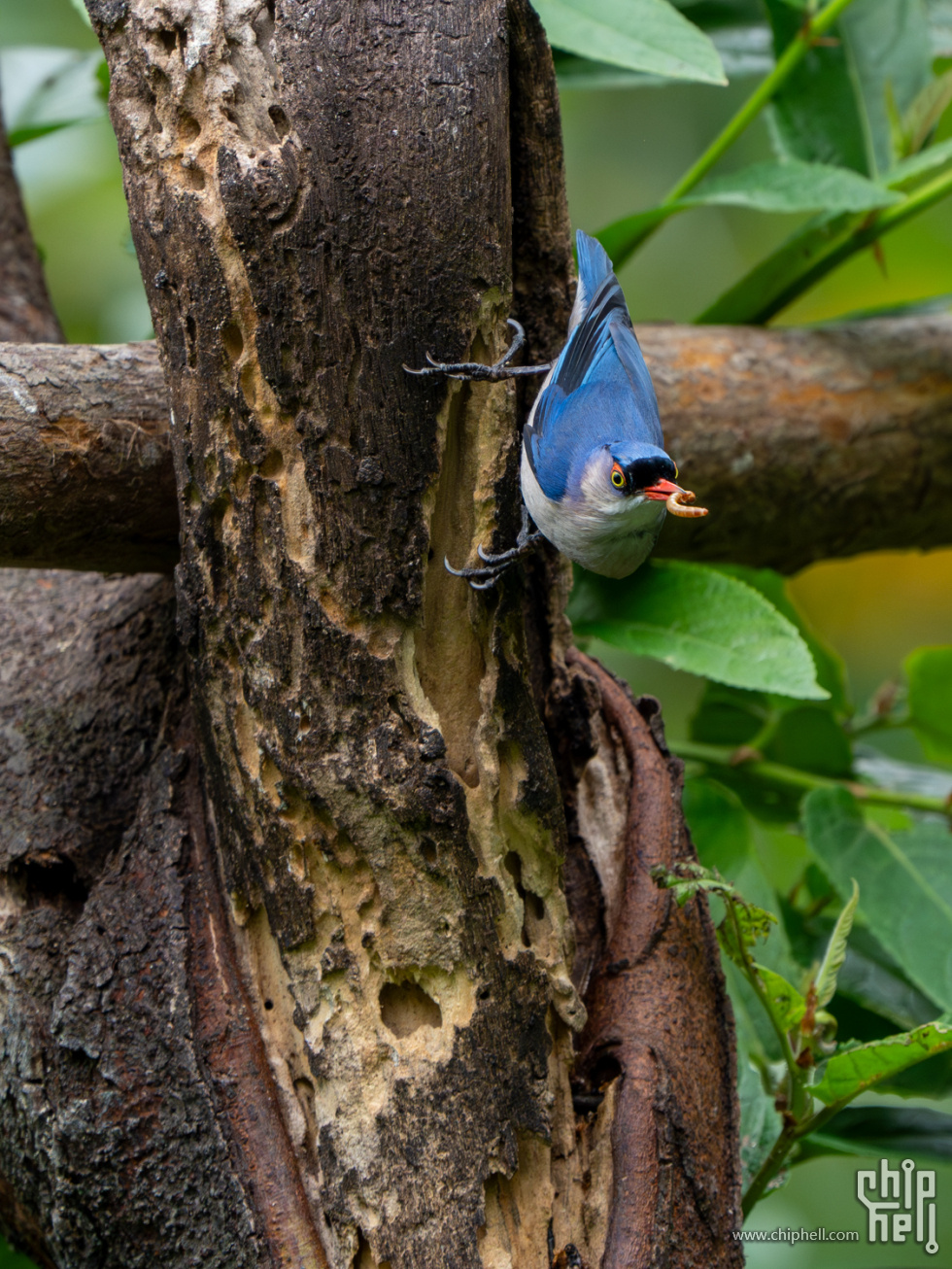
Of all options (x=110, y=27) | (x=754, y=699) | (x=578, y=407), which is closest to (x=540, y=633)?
(x=578, y=407)

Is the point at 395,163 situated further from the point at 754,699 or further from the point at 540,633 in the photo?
the point at 754,699

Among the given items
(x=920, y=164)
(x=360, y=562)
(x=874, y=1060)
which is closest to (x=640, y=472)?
(x=360, y=562)

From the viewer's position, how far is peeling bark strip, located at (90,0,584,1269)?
1060mm

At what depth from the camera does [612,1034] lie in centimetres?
121

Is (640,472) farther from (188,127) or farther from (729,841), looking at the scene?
(729,841)

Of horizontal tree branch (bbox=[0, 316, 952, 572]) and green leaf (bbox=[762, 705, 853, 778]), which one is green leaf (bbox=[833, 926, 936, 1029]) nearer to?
green leaf (bbox=[762, 705, 853, 778])

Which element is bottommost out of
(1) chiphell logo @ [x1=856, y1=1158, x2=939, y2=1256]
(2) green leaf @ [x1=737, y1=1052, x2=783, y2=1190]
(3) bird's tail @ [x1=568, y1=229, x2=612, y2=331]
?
(1) chiphell logo @ [x1=856, y1=1158, x2=939, y2=1256]

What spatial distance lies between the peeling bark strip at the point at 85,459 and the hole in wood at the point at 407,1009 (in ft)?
2.09

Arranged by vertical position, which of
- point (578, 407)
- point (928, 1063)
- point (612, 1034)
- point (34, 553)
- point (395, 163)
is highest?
point (395, 163)

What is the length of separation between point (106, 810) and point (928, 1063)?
1.34m

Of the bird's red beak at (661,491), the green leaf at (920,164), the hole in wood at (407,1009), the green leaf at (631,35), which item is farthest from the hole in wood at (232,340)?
the green leaf at (920,164)

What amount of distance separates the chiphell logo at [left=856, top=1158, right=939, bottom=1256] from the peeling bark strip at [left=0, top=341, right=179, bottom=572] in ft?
4.73

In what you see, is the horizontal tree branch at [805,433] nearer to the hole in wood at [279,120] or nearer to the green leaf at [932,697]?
the green leaf at [932,697]

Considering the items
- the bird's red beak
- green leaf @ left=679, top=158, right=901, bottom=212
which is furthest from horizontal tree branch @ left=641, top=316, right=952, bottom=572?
the bird's red beak
